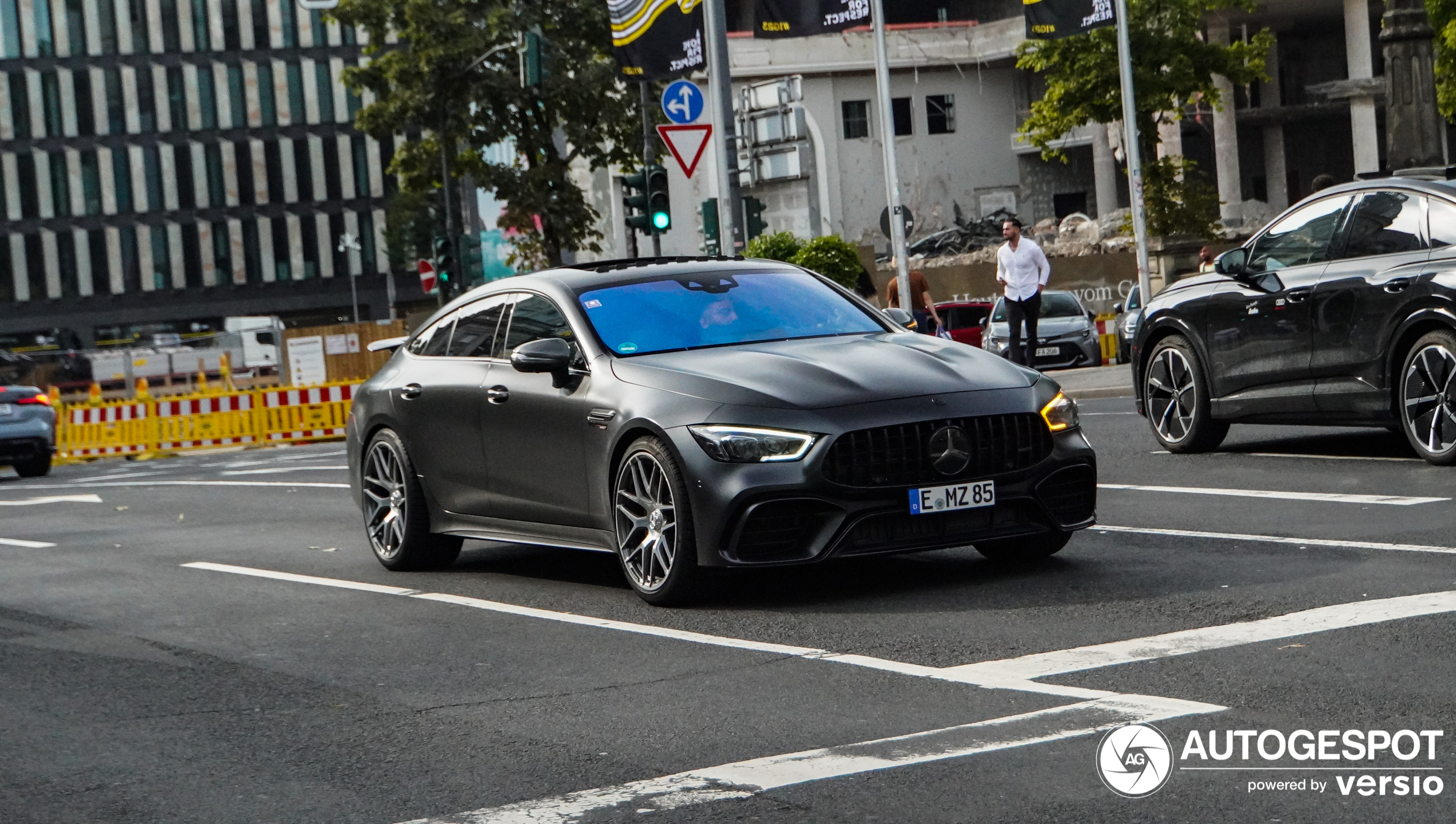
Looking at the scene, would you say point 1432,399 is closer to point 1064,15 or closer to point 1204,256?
point 1064,15

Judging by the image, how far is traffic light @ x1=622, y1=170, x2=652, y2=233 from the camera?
25078 mm

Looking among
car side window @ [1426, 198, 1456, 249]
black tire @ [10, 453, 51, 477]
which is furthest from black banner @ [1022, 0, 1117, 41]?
car side window @ [1426, 198, 1456, 249]

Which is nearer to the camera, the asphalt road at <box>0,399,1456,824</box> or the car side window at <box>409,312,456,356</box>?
the asphalt road at <box>0,399,1456,824</box>

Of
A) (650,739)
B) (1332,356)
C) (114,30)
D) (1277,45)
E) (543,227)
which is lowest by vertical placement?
(650,739)

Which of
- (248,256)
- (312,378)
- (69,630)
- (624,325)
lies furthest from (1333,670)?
(248,256)

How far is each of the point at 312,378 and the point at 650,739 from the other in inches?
1486

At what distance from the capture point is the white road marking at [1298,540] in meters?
8.01

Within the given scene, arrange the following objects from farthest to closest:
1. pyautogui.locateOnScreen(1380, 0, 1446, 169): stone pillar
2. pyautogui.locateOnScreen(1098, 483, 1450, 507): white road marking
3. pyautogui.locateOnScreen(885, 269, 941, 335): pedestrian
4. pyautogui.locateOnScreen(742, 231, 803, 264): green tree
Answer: pyautogui.locateOnScreen(742, 231, 803, 264): green tree, pyautogui.locateOnScreen(885, 269, 941, 335): pedestrian, pyautogui.locateOnScreen(1380, 0, 1446, 169): stone pillar, pyautogui.locateOnScreen(1098, 483, 1450, 507): white road marking

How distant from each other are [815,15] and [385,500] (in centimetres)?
1894

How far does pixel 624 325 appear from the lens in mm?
8930

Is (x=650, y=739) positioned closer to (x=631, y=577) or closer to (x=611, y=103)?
(x=631, y=577)

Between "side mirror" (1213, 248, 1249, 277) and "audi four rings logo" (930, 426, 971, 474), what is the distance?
4615 millimetres

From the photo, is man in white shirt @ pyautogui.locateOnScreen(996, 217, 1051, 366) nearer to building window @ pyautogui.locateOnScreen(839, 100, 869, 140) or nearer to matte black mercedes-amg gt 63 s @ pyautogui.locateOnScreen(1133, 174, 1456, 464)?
matte black mercedes-amg gt 63 s @ pyautogui.locateOnScreen(1133, 174, 1456, 464)

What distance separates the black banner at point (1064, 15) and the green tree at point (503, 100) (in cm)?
1691
